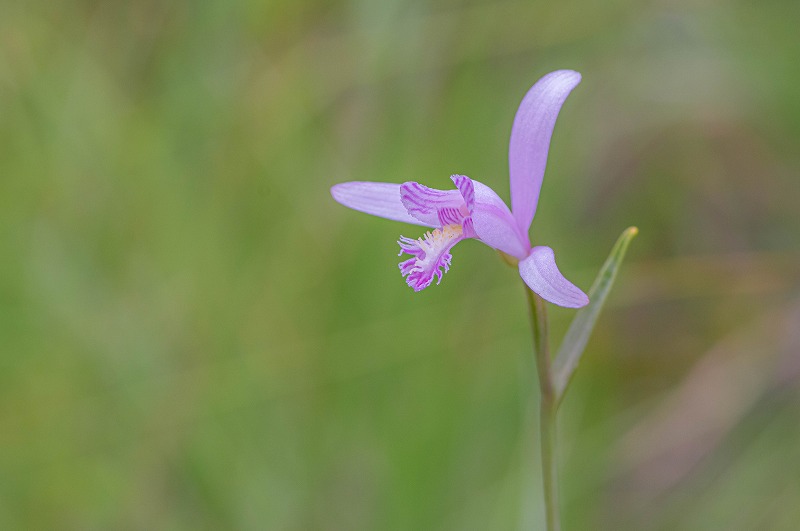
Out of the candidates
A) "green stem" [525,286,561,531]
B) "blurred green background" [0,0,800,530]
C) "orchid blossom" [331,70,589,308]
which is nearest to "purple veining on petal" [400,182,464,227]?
"orchid blossom" [331,70,589,308]

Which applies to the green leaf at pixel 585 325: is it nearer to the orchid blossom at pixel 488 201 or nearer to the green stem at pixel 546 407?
the green stem at pixel 546 407

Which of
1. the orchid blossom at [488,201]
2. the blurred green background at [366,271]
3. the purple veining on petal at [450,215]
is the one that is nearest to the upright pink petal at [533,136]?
the orchid blossom at [488,201]

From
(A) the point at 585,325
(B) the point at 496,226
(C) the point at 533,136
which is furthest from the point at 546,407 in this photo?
(C) the point at 533,136

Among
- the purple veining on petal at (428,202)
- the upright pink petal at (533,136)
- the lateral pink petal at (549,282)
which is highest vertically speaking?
the upright pink petal at (533,136)

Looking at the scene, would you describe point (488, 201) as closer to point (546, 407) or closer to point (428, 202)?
point (428, 202)

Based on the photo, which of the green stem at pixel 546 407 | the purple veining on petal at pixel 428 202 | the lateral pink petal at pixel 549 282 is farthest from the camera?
the purple veining on petal at pixel 428 202

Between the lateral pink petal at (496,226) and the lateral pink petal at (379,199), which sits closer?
the lateral pink petal at (496,226)
